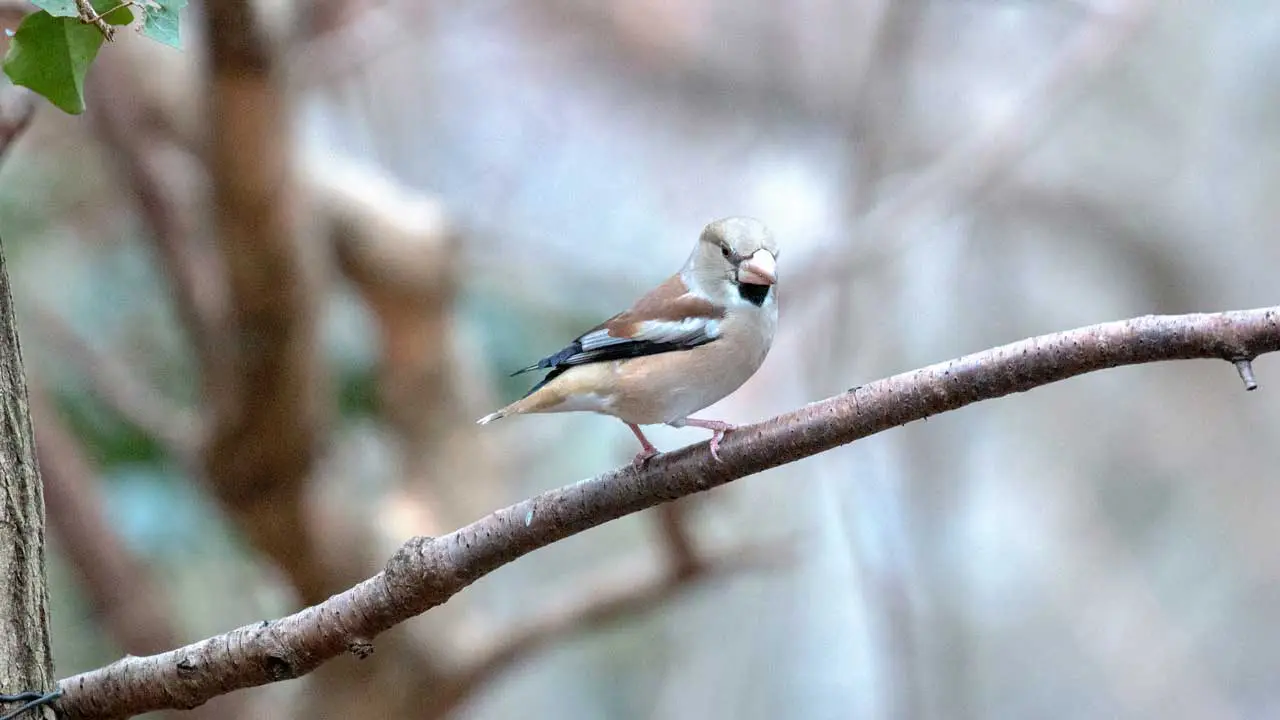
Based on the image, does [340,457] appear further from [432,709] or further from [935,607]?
[935,607]

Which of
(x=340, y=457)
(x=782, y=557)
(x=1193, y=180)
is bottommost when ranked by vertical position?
(x=782, y=557)

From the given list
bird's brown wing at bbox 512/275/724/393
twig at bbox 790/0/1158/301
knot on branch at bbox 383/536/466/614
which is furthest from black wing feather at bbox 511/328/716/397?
twig at bbox 790/0/1158/301

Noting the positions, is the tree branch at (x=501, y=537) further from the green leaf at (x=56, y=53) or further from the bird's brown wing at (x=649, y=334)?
the green leaf at (x=56, y=53)

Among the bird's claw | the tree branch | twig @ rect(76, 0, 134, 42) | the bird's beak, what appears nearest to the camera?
twig @ rect(76, 0, 134, 42)

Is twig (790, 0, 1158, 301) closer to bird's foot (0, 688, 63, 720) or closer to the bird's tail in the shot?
A: the bird's tail

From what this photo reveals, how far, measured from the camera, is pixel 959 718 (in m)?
4.54

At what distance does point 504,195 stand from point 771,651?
2254mm

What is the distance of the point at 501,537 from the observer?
1.49 metres

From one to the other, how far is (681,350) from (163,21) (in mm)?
909

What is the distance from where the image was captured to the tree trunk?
4.66 ft

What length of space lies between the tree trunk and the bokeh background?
196cm

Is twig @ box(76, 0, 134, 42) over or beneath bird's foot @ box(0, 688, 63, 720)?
over

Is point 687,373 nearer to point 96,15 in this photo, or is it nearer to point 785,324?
point 96,15

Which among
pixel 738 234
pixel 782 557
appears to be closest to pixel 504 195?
pixel 782 557
